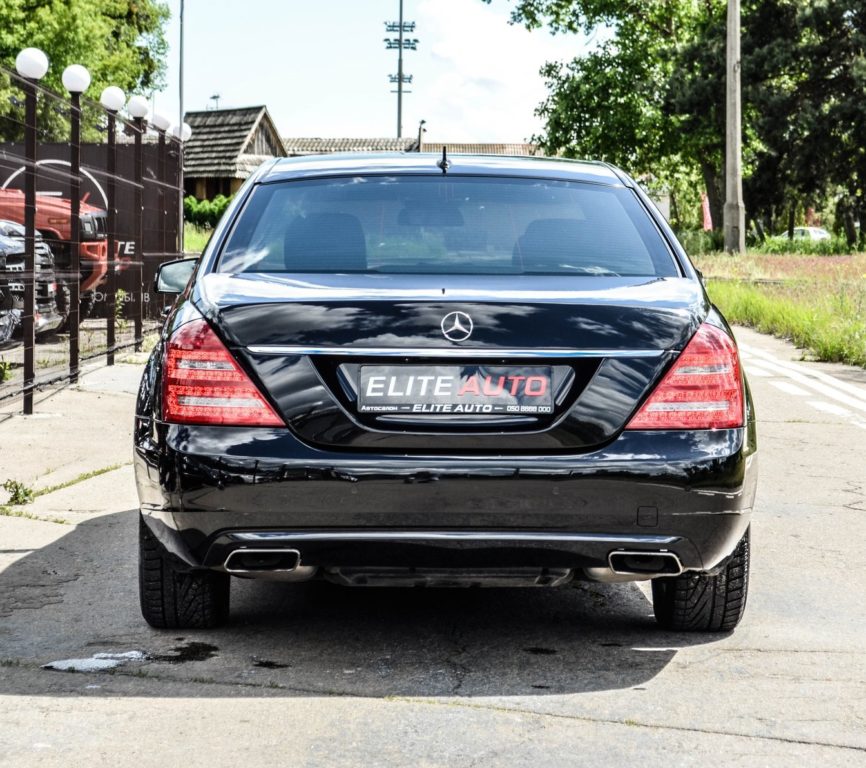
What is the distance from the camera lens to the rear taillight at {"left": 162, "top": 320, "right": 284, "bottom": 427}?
424cm

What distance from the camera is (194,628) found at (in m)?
4.90

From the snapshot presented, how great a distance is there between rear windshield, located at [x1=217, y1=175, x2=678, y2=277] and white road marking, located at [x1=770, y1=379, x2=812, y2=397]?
8.24 metres

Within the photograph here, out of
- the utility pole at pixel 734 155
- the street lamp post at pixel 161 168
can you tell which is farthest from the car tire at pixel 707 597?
the utility pole at pixel 734 155

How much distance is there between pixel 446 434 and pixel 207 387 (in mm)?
692

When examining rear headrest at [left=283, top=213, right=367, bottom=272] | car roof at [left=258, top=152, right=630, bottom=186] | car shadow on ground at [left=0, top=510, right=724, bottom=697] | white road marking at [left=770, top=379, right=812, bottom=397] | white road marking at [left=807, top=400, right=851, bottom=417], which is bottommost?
car shadow on ground at [left=0, top=510, right=724, bottom=697]

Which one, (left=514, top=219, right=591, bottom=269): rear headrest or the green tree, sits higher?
the green tree

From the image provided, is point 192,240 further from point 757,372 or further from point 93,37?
point 757,372

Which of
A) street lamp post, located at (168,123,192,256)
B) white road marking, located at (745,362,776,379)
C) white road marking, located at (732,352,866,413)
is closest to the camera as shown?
white road marking, located at (732,352,866,413)

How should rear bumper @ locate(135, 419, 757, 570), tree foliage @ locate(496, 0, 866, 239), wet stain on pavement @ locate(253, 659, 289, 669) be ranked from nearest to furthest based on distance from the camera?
rear bumper @ locate(135, 419, 757, 570) < wet stain on pavement @ locate(253, 659, 289, 669) < tree foliage @ locate(496, 0, 866, 239)

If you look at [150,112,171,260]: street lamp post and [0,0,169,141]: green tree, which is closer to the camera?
[150,112,171,260]: street lamp post

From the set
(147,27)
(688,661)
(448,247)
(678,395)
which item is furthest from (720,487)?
(147,27)

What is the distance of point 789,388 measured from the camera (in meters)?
13.5

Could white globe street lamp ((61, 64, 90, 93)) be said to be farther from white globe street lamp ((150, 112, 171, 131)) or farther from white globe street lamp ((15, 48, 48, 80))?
white globe street lamp ((150, 112, 171, 131))

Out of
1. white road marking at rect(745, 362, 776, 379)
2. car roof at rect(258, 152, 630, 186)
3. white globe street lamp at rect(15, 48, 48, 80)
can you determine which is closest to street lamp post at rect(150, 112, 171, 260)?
white globe street lamp at rect(15, 48, 48, 80)
